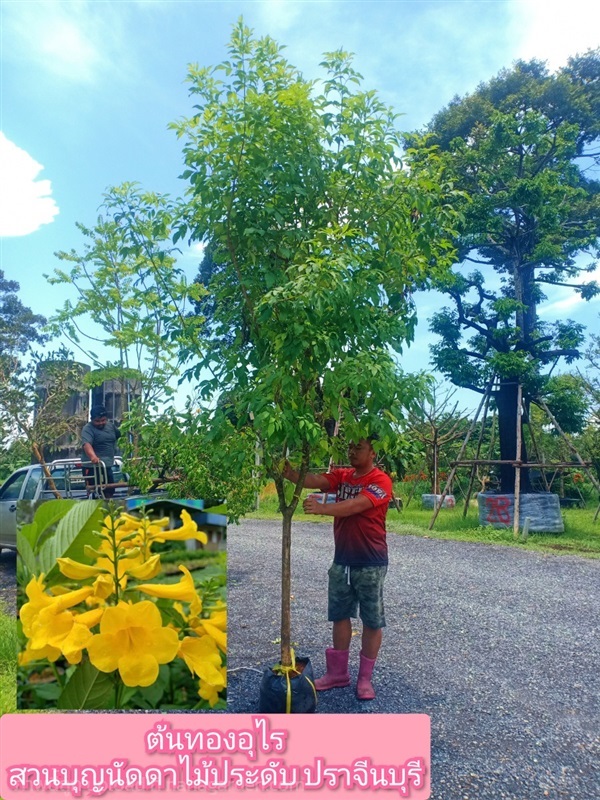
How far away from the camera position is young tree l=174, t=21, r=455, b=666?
3100mm

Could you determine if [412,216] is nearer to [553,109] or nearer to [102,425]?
[102,425]

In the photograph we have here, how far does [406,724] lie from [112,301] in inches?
227

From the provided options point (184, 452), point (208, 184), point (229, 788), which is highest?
point (208, 184)

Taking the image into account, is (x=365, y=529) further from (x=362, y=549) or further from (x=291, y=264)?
(x=291, y=264)

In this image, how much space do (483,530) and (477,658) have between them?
7124 millimetres

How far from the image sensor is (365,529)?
3.63m

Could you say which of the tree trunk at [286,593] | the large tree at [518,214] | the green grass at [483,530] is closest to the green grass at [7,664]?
the tree trunk at [286,593]

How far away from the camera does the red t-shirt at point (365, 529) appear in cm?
363

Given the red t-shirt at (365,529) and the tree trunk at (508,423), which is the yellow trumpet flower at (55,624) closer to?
the red t-shirt at (365,529)

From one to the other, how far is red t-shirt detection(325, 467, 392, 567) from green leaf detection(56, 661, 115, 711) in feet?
4.83

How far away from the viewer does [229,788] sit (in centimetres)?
269

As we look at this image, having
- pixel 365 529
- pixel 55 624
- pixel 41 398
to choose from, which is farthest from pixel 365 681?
pixel 41 398

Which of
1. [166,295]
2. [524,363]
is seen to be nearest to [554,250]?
[524,363]

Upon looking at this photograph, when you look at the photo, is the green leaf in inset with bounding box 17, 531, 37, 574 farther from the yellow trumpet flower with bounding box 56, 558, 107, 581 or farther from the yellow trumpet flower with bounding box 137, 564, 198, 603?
the yellow trumpet flower with bounding box 137, 564, 198, 603
